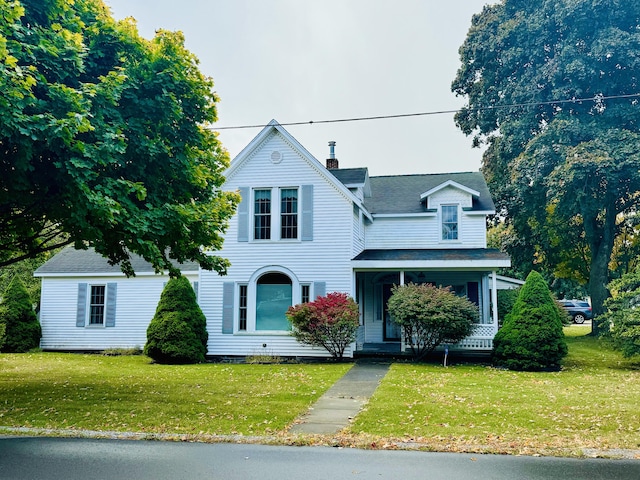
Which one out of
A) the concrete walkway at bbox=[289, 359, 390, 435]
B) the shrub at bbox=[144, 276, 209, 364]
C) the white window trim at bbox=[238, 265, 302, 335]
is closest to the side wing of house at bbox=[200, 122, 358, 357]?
the white window trim at bbox=[238, 265, 302, 335]

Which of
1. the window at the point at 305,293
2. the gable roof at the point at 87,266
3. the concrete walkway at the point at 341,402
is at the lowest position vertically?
the concrete walkway at the point at 341,402

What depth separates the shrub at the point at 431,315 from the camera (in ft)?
52.2

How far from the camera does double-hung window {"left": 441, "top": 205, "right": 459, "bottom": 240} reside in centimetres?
2050

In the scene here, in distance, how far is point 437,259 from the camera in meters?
17.6

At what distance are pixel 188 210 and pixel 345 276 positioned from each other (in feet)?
28.1

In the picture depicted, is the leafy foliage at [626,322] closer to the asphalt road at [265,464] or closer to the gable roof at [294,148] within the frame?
the gable roof at [294,148]

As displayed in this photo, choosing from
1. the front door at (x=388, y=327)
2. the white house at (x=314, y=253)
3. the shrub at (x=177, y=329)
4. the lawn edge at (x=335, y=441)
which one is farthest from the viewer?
the front door at (x=388, y=327)

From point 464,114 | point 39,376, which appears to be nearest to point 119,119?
point 39,376

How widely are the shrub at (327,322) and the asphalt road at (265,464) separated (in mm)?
9275

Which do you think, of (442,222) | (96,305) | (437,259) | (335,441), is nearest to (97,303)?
(96,305)

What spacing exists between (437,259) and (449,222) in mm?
3463

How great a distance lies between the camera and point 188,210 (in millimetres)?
10375

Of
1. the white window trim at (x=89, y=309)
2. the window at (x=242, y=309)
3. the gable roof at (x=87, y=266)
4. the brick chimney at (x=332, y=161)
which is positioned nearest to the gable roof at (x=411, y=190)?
the brick chimney at (x=332, y=161)

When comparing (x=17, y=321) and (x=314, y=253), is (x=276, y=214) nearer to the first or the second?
(x=314, y=253)
